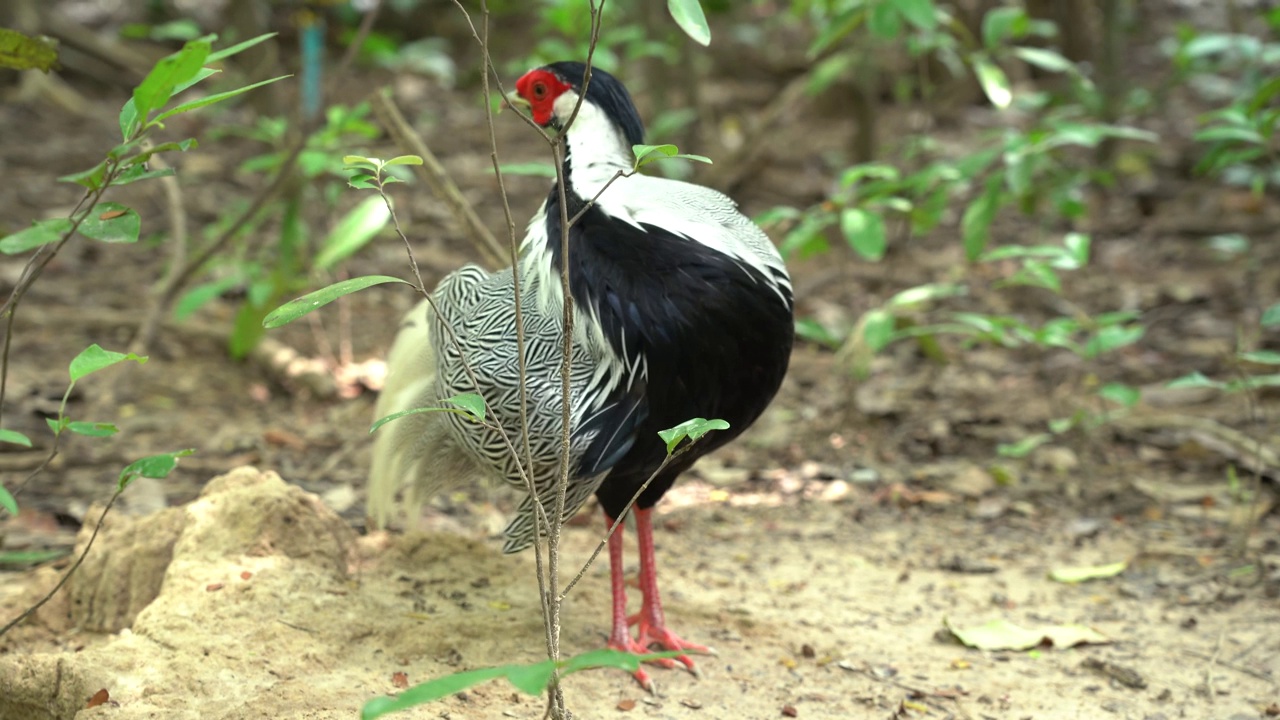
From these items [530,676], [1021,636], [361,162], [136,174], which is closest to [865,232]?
[1021,636]

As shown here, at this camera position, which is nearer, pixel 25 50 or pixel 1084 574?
pixel 25 50

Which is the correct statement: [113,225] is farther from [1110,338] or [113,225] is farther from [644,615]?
[1110,338]

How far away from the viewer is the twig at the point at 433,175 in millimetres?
3793

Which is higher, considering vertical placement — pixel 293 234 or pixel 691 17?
pixel 691 17

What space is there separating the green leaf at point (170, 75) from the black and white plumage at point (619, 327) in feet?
3.12

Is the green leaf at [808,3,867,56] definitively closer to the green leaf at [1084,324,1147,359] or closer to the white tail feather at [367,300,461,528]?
the green leaf at [1084,324,1147,359]

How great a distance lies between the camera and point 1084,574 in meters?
3.69

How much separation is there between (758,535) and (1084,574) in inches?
43.3

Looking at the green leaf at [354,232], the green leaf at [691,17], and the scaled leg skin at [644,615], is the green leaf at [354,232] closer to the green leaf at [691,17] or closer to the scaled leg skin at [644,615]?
the scaled leg skin at [644,615]

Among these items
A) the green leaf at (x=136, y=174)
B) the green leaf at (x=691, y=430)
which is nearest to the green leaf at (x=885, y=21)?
the green leaf at (x=691, y=430)

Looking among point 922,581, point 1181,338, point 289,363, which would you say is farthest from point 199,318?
point 1181,338

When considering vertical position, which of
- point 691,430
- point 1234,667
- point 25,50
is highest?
point 25,50

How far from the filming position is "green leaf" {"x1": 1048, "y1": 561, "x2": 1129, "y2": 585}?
3.68m

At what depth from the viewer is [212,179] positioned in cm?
779
